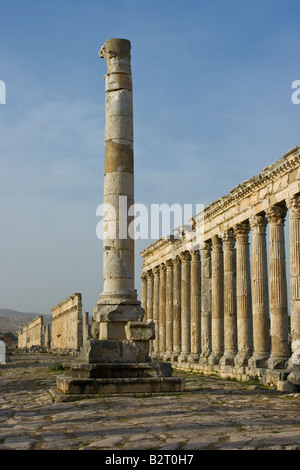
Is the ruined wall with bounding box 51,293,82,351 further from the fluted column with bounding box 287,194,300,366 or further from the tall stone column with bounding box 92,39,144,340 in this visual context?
the tall stone column with bounding box 92,39,144,340

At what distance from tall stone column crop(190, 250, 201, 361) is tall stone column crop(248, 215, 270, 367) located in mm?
8556

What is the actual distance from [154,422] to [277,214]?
46.5 feet

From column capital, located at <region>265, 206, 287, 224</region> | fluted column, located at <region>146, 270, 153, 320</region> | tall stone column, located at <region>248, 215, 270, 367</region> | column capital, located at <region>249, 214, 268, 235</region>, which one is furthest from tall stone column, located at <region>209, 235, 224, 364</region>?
fluted column, located at <region>146, 270, 153, 320</region>

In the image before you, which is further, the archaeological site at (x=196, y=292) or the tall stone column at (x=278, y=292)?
the tall stone column at (x=278, y=292)

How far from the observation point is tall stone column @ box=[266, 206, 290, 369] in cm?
2138

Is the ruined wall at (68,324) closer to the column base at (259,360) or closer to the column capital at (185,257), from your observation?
the column capital at (185,257)

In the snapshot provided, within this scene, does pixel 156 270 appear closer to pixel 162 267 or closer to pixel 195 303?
pixel 162 267

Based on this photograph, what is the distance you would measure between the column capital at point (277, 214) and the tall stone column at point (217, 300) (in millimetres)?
6324

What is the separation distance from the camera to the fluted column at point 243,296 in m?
24.8

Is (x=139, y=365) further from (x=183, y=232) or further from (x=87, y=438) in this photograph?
(x=183, y=232)

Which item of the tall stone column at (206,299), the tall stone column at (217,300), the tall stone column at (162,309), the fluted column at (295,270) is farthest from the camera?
the tall stone column at (162,309)

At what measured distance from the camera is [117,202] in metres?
15.8

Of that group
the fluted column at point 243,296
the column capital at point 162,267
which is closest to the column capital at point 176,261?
the column capital at point 162,267

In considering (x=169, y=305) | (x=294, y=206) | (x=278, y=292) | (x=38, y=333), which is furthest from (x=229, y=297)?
(x=38, y=333)
